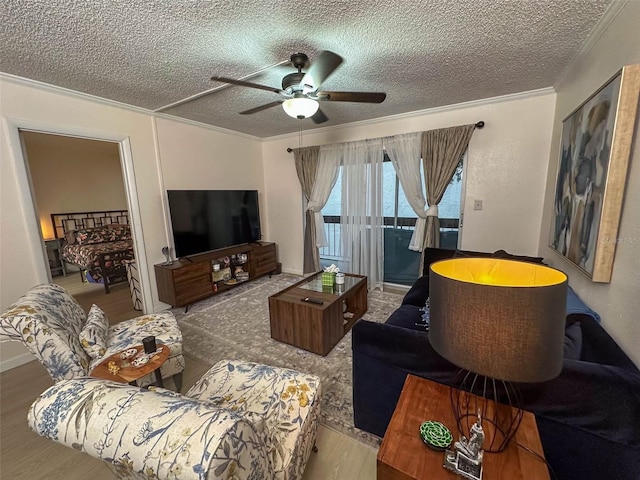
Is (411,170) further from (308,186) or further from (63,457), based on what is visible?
(63,457)

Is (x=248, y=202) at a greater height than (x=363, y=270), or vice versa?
(x=248, y=202)

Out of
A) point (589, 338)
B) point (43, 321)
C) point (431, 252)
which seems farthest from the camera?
point (431, 252)

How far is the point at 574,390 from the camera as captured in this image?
0.95 meters

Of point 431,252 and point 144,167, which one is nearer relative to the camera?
point 431,252

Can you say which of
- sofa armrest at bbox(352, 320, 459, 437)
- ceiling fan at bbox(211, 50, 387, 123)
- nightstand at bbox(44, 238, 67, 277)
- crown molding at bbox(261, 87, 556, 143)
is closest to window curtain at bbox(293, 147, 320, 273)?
crown molding at bbox(261, 87, 556, 143)

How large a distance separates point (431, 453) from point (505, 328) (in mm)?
517

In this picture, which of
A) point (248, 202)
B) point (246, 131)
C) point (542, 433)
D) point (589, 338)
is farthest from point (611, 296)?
point (246, 131)

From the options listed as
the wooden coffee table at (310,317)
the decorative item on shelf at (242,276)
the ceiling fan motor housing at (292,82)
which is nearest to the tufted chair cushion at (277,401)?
the wooden coffee table at (310,317)

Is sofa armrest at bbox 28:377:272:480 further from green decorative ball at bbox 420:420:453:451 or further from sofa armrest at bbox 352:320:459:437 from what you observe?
sofa armrest at bbox 352:320:459:437

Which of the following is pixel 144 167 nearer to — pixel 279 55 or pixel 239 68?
pixel 239 68

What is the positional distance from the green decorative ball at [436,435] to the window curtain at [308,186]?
3427 mm

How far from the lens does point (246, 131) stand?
163 inches

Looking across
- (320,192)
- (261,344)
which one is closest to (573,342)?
(261,344)

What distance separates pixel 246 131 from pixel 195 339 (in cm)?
312
